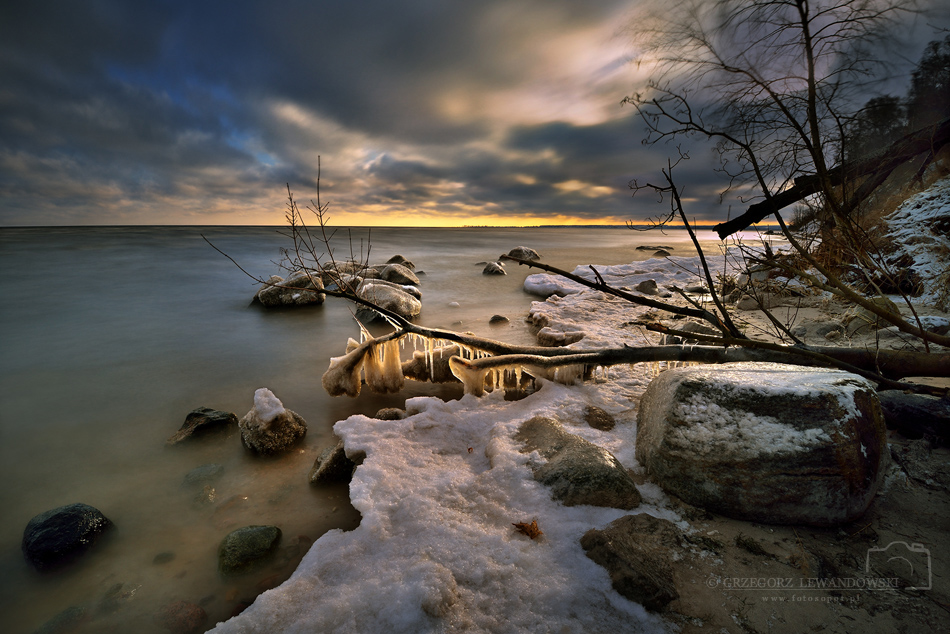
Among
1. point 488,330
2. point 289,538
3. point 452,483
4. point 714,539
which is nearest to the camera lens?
Result: point 714,539

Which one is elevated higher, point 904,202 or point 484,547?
point 904,202

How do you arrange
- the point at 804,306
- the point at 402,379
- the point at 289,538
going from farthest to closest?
the point at 804,306 → the point at 402,379 → the point at 289,538

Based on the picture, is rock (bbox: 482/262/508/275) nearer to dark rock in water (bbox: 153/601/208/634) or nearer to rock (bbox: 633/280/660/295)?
rock (bbox: 633/280/660/295)

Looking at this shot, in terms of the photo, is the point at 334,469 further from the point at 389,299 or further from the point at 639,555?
the point at 389,299

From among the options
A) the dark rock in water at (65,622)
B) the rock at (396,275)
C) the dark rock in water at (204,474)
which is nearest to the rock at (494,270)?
the rock at (396,275)

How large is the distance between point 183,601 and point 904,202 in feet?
42.5

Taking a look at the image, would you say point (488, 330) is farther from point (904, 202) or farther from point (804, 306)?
point (904, 202)

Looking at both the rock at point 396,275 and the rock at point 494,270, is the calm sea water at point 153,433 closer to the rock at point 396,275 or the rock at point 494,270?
the rock at point 396,275

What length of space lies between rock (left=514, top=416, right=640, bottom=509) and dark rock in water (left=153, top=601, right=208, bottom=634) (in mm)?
2211

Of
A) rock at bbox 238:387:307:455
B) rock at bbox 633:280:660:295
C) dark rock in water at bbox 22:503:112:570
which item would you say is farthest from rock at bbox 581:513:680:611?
rock at bbox 633:280:660:295

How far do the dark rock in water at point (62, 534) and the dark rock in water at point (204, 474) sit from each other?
0.56m

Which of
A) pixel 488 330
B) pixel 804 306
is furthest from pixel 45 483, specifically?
pixel 804 306

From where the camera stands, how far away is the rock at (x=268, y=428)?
3510 millimetres

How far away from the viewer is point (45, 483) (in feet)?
10.7
